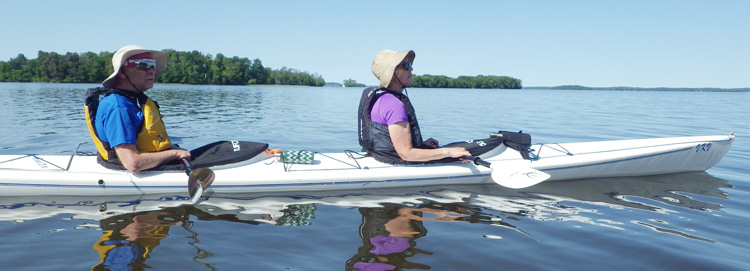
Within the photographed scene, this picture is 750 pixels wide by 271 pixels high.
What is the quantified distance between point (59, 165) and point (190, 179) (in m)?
1.68

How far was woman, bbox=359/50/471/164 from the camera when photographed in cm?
511

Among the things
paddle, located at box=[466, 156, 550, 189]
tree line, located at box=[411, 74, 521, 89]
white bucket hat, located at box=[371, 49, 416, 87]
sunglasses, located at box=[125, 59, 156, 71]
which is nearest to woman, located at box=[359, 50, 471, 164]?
white bucket hat, located at box=[371, 49, 416, 87]

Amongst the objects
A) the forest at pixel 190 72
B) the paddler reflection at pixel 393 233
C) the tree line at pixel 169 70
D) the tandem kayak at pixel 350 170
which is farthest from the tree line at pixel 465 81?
the paddler reflection at pixel 393 233

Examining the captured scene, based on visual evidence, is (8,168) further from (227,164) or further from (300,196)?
(300,196)

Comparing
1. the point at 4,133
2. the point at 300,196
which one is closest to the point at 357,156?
the point at 300,196

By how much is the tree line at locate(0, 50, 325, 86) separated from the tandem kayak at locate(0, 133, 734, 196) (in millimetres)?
86542

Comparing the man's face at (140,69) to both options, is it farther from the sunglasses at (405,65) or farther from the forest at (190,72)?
the forest at (190,72)

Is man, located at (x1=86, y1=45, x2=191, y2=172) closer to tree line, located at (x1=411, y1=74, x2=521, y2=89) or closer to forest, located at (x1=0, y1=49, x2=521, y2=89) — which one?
forest, located at (x1=0, y1=49, x2=521, y2=89)

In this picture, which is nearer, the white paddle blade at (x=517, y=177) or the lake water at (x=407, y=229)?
the lake water at (x=407, y=229)

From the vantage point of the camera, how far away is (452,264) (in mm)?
3396

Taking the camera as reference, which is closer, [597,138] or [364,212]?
[364,212]

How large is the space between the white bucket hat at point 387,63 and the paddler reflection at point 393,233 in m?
1.37

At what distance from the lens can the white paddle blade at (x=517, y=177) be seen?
521cm

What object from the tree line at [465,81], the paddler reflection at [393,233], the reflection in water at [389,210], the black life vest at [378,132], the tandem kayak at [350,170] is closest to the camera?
the paddler reflection at [393,233]
